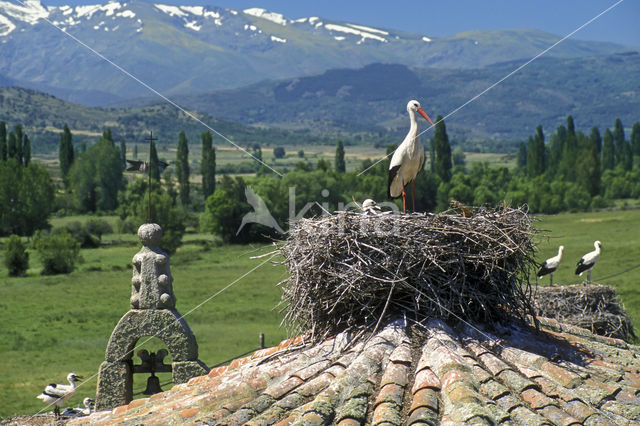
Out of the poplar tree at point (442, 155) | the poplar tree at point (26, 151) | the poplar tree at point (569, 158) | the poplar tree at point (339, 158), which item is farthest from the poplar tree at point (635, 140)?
the poplar tree at point (26, 151)

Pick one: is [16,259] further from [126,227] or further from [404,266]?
[404,266]

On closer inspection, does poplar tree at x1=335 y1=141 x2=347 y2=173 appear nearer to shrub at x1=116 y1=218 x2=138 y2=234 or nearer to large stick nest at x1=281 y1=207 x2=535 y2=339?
shrub at x1=116 y1=218 x2=138 y2=234

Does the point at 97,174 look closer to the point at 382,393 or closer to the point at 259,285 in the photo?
the point at 259,285

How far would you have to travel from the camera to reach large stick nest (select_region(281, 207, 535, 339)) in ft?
27.3

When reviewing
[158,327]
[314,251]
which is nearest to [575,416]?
[314,251]

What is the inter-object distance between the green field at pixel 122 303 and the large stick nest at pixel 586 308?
1743 mm

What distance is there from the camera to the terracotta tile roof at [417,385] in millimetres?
7336

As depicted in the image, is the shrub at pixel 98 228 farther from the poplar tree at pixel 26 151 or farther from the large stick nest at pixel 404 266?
the large stick nest at pixel 404 266

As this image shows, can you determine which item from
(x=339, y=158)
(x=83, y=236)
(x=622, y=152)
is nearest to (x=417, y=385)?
(x=83, y=236)

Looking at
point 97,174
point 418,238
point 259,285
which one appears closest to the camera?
point 418,238

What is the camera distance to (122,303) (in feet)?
151

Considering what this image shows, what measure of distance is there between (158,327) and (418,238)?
464 cm

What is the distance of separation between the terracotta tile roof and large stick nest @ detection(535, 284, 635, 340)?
31.3ft

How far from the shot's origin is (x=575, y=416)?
728cm
